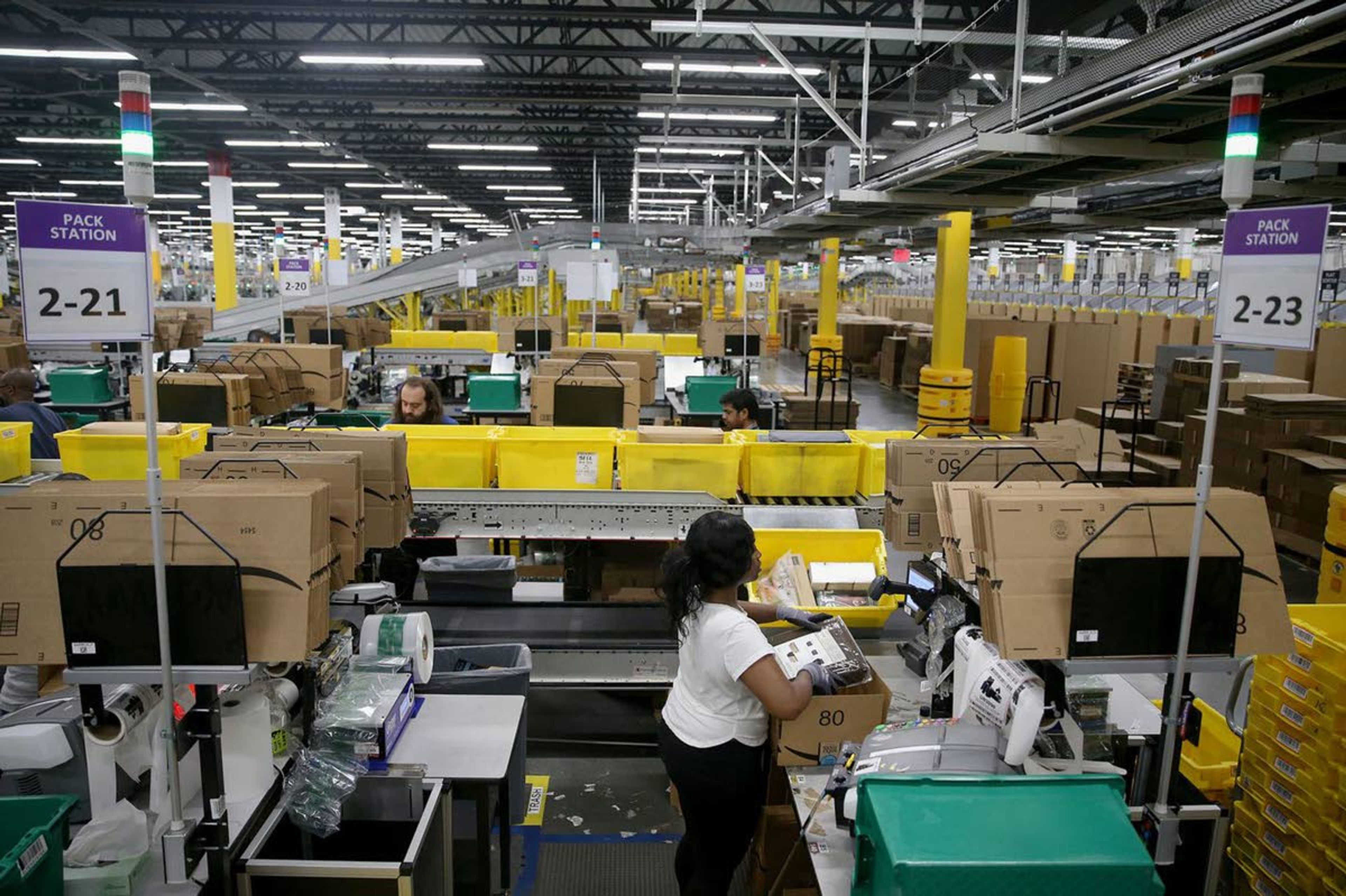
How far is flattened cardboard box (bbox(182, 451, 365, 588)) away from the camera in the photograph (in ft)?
10.4

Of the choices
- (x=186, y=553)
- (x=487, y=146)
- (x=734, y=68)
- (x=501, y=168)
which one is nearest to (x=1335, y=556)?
(x=186, y=553)

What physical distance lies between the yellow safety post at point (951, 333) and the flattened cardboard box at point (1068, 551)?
29.6 feet

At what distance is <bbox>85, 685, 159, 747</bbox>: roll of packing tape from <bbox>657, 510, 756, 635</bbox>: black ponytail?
1.48m

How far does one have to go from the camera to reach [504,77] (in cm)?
1309

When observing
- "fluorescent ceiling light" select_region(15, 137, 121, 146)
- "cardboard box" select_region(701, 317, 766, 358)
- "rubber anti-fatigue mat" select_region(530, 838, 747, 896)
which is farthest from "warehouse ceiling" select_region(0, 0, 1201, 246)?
"rubber anti-fatigue mat" select_region(530, 838, 747, 896)

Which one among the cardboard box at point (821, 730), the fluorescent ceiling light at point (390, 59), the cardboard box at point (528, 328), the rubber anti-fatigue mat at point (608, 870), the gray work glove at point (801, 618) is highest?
the fluorescent ceiling light at point (390, 59)

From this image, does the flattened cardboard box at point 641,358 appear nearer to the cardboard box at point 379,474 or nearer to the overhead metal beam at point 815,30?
the overhead metal beam at point 815,30

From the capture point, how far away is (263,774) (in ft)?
8.50

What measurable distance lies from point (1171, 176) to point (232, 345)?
11.8 meters

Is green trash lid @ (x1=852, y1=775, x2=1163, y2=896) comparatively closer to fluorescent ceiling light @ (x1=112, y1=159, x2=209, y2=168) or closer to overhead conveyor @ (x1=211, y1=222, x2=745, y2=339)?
overhead conveyor @ (x1=211, y1=222, x2=745, y2=339)

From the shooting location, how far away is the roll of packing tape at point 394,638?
122 inches

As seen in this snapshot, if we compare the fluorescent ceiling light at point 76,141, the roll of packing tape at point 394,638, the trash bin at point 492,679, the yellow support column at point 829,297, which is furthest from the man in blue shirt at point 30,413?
the fluorescent ceiling light at point 76,141

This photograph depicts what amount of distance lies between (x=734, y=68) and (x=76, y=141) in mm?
14056

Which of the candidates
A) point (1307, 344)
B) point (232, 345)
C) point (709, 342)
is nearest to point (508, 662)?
point (1307, 344)
